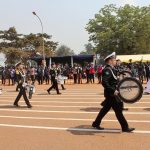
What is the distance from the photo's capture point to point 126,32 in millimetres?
67062

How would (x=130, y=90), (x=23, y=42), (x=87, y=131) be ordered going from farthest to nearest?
(x=23, y=42) → (x=130, y=90) → (x=87, y=131)

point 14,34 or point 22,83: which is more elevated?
point 14,34

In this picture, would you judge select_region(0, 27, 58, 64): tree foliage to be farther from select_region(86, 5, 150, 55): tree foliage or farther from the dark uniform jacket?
the dark uniform jacket

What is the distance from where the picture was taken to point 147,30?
6888 cm

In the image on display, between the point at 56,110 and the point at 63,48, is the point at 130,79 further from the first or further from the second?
the point at 63,48

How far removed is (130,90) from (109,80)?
2.15 ft

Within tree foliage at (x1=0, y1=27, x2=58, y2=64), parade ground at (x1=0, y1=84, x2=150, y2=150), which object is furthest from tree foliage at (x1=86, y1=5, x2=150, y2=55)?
parade ground at (x1=0, y1=84, x2=150, y2=150)

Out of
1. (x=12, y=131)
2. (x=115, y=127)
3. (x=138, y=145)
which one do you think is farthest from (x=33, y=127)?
(x=138, y=145)

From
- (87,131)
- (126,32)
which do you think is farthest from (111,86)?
(126,32)

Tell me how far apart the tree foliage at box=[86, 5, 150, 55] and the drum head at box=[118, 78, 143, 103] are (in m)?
56.8

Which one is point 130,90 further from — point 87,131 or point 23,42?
point 23,42

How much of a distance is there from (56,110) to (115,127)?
437 cm

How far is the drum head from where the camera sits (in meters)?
10.5

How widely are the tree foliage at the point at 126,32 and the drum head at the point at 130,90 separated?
186ft
